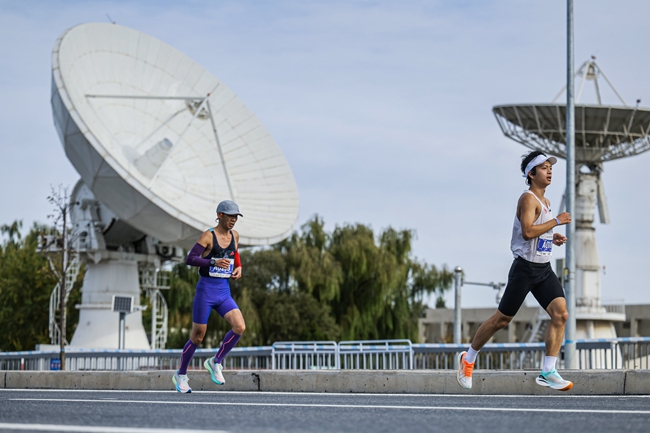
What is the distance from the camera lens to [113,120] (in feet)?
95.1

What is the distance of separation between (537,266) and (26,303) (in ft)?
150

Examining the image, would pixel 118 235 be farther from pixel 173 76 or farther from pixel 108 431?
pixel 108 431

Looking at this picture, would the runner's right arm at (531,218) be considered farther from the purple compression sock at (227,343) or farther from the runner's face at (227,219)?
the purple compression sock at (227,343)

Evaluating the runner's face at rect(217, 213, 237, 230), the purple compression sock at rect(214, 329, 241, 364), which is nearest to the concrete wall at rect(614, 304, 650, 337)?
the purple compression sock at rect(214, 329, 241, 364)

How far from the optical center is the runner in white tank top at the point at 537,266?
7785 mm

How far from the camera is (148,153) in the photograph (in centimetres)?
2917

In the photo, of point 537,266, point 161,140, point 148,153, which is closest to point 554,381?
point 537,266

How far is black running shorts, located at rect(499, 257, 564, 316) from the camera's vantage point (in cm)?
779

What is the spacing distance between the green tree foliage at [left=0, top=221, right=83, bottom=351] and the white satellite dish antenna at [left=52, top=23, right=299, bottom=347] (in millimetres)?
14504

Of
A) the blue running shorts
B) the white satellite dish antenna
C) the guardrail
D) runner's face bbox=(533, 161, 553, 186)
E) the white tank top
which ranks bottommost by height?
the guardrail

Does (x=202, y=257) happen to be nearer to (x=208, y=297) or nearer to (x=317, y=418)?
(x=208, y=297)

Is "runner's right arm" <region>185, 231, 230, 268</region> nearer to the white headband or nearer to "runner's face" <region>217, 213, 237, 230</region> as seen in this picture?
"runner's face" <region>217, 213, 237, 230</region>

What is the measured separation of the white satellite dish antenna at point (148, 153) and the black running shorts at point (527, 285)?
63.5 ft

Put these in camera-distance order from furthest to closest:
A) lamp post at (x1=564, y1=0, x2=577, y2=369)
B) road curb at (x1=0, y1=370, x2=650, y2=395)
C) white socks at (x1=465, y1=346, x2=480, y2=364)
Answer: lamp post at (x1=564, y1=0, x2=577, y2=369) → road curb at (x1=0, y1=370, x2=650, y2=395) → white socks at (x1=465, y1=346, x2=480, y2=364)
